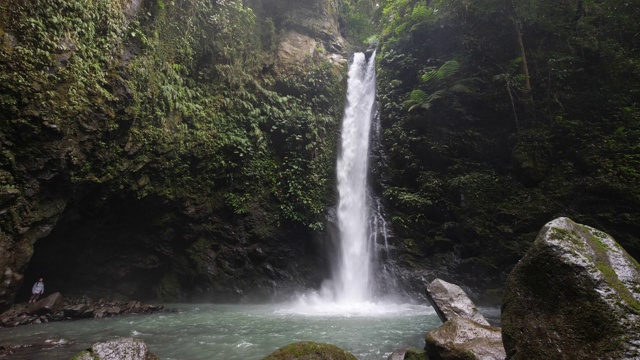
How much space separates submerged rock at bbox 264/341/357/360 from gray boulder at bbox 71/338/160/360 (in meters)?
1.66

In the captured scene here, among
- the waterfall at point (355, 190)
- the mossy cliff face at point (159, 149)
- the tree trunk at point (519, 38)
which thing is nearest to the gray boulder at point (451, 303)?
the waterfall at point (355, 190)

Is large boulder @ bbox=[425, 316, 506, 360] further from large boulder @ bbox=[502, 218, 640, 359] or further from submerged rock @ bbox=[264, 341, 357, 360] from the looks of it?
submerged rock @ bbox=[264, 341, 357, 360]

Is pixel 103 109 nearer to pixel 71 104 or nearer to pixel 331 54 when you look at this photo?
pixel 71 104

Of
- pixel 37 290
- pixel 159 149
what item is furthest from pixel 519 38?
pixel 37 290

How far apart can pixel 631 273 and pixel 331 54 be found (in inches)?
724

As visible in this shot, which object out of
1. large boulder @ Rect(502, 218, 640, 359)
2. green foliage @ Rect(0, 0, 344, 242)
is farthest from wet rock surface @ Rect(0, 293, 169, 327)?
large boulder @ Rect(502, 218, 640, 359)

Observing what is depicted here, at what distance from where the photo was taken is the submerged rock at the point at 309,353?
431 cm

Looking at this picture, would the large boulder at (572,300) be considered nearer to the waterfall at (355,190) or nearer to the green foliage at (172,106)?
the waterfall at (355,190)

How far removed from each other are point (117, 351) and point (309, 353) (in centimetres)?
242

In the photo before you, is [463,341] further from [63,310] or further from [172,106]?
[172,106]

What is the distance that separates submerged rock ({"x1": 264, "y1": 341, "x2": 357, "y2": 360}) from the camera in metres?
4.31

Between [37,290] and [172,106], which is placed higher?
[172,106]

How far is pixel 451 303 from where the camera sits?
23.5 ft

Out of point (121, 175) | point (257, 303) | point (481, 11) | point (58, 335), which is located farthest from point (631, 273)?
point (481, 11)
